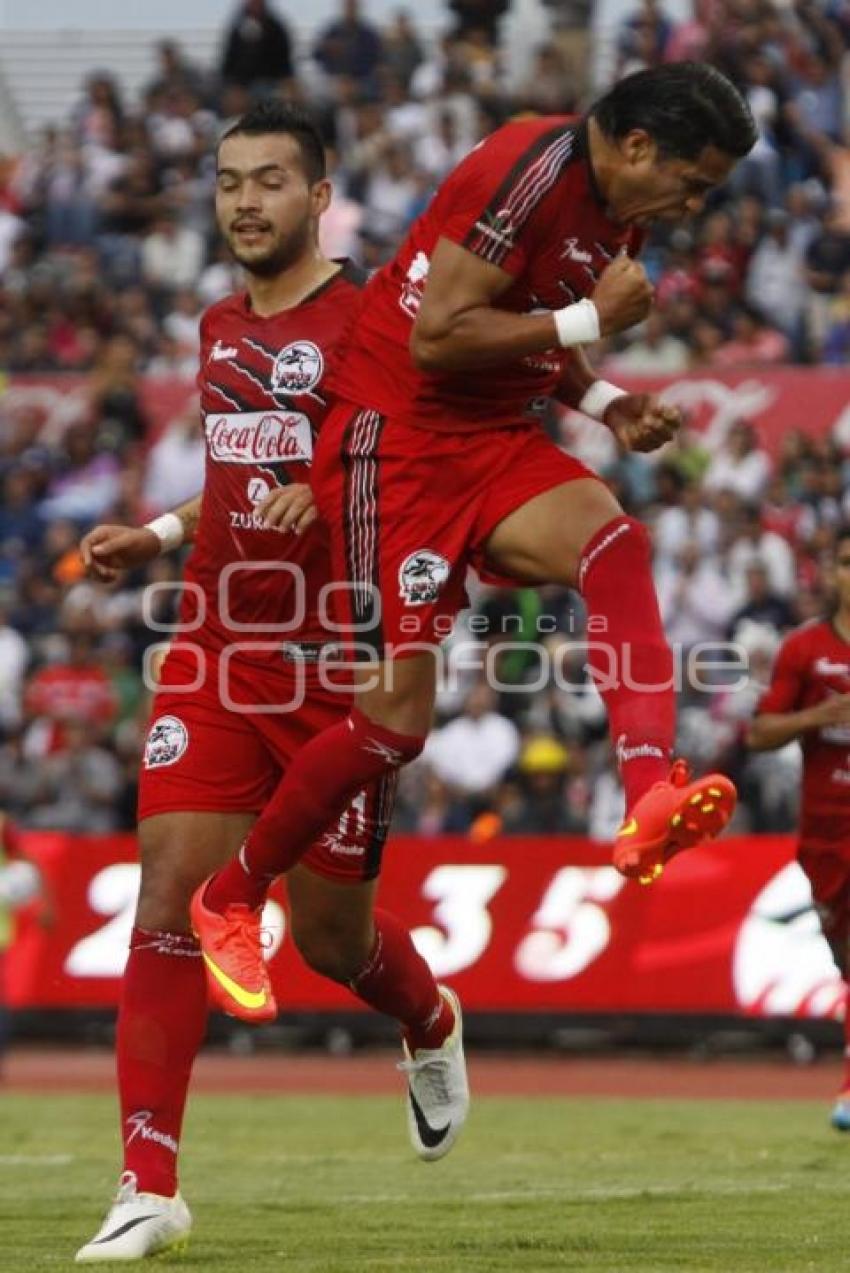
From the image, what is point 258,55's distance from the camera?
969 inches

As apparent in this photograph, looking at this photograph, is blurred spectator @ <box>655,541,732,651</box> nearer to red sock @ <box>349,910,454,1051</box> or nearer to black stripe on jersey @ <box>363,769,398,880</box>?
red sock @ <box>349,910,454,1051</box>

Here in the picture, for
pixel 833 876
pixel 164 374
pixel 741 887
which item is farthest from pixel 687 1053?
pixel 164 374

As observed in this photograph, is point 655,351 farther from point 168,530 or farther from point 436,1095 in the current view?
point 168,530

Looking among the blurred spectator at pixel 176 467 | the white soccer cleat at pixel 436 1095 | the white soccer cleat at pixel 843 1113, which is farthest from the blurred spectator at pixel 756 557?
the white soccer cleat at pixel 436 1095

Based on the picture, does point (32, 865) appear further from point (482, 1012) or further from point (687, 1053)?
→ point (687, 1053)

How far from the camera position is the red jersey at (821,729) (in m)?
11.2

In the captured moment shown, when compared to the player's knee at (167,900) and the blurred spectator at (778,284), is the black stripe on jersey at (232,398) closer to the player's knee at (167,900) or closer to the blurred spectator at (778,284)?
the player's knee at (167,900)

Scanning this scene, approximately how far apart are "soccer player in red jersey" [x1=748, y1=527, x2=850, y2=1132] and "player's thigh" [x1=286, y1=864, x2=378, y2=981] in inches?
128

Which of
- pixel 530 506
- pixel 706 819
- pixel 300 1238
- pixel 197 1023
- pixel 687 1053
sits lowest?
pixel 687 1053

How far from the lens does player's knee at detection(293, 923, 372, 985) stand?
8.22 m

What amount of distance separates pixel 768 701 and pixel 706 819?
4774 millimetres

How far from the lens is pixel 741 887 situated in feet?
53.6

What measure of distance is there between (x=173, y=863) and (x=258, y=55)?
703 inches

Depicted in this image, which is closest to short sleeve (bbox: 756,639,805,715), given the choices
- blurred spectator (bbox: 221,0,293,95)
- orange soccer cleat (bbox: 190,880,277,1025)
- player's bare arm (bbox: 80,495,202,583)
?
player's bare arm (bbox: 80,495,202,583)
